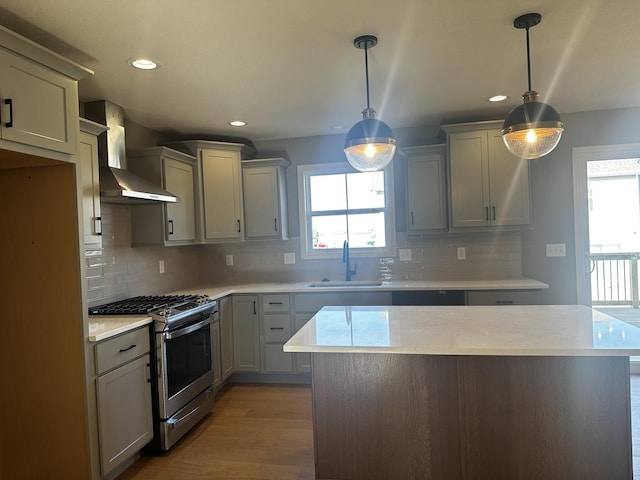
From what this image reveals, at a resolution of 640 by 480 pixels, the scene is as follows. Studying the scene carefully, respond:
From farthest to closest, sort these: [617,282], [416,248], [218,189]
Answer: [617,282], [416,248], [218,189]

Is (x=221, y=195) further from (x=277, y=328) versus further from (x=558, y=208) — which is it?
(x=558, y=208)

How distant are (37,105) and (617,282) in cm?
568

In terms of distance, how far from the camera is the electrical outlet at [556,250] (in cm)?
398

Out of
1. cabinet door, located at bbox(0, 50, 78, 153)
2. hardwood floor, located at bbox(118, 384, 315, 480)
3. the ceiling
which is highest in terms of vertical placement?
the ceiling

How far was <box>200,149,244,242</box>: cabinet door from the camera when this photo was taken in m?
4.10

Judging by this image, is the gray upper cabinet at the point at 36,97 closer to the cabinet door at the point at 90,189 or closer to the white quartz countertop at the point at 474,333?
the cabinet door at the point at 90,189

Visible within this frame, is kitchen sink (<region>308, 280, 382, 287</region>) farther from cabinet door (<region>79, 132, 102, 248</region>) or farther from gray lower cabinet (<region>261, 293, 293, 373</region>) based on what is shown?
cabinet door (<region>79, 132, 102, 248</region>)

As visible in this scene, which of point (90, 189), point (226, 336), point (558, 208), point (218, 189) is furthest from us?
point (218, 189)

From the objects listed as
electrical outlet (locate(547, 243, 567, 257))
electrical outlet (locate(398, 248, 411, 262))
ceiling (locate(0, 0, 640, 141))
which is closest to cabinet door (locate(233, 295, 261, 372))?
electrical outlet (locate(398, 248, 411, 262))

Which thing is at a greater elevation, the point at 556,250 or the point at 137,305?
the point at 556,250

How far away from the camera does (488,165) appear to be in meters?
3.77

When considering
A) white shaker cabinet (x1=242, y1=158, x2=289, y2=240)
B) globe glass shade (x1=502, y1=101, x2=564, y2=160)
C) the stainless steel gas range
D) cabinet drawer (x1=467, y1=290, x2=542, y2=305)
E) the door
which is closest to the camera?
globe glass shade (x1=502, y1=101, x2=564, y2=160)

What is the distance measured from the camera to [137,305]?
3.06m

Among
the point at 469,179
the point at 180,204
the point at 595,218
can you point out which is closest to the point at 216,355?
the point at 180,204
